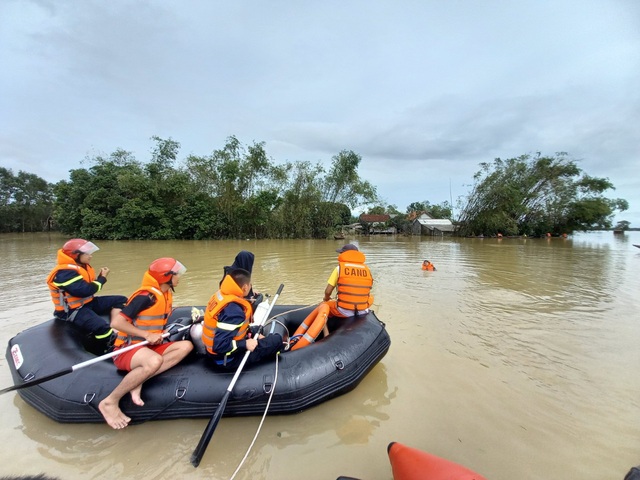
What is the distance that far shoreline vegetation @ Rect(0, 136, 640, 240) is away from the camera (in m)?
19.9

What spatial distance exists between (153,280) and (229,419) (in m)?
1.22

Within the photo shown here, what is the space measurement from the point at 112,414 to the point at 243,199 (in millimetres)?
20283

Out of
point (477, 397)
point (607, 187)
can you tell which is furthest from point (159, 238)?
point (607, 187)

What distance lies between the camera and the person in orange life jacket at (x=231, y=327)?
2.28 metres

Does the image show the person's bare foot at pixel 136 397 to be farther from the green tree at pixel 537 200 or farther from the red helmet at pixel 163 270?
the green tree at pixel 537 200

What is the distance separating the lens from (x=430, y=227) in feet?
107

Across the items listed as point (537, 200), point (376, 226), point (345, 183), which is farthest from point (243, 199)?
point (537, 200)

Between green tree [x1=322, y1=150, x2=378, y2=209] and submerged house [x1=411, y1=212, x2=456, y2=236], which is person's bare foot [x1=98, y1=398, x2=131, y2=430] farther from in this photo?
submerged house [x1=411, y1=212, x2=456, y2=236]

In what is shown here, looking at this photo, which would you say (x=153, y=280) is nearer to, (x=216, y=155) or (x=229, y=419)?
(x=229, y=419)

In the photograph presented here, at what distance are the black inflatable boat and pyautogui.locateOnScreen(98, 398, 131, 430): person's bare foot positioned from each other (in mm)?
54

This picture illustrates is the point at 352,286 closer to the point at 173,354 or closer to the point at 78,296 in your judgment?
the point at 173,354

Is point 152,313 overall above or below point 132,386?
above

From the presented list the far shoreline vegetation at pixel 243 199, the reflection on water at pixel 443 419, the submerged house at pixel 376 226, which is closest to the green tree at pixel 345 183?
the far shoreline vegetation at pixel 243 199

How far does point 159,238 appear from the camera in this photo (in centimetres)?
2000
